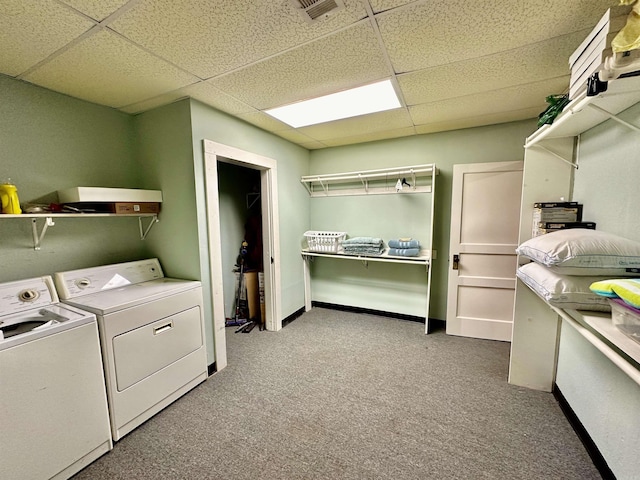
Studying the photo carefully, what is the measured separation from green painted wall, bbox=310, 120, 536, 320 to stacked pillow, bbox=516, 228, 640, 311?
1.88 metres

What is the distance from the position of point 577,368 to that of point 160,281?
3240mm

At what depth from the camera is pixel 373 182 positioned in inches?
132

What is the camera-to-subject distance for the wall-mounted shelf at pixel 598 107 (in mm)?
1053

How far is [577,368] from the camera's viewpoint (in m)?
1.69

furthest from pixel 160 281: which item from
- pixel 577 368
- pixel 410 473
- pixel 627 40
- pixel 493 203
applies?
pixel 493 203

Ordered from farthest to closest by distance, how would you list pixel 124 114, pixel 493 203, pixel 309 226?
Answer: pixel 309 226 → pixel 493 203 → pixel 124 114

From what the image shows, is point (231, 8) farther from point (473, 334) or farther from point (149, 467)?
point (473, 334)

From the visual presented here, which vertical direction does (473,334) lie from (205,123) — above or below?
below

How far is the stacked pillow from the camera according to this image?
1.09 meters

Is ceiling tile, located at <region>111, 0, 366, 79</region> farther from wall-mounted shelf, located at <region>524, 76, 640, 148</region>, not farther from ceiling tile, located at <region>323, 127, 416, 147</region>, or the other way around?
ceiling tile, located at <region>323, 127, 416, 147</region>

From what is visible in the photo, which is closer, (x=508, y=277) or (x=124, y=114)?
(x=124, y=114)

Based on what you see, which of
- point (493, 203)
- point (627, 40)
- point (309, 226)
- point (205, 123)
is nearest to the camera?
point (627, 40)

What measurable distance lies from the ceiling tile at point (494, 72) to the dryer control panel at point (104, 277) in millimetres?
2612

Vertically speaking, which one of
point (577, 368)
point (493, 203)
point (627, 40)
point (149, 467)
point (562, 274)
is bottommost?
point (149, 467)
